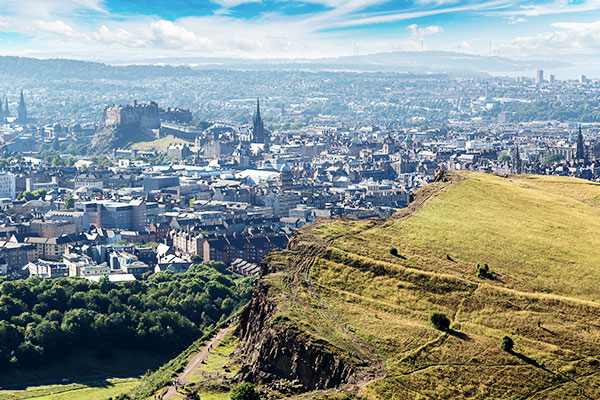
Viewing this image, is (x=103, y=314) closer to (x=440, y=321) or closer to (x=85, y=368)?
(x=85, y=368)

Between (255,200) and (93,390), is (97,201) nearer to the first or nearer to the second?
(255,200)

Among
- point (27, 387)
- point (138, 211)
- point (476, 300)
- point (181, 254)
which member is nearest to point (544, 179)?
point (476, 300)

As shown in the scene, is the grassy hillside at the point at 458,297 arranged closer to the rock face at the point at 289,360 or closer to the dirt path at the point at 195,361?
the rock face at the point at 289,360

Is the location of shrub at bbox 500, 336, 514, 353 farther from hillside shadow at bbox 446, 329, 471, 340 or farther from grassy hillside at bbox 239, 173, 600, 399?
hillside shadow at bbox 446, 329, 471, 340

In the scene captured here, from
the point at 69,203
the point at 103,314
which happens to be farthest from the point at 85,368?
the point at 69,203

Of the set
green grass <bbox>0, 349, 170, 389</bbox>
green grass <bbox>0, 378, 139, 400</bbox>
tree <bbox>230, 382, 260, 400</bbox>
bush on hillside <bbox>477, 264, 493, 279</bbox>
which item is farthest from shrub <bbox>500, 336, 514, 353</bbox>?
green grass <bbox>0, 349, 170, 389</bbox>

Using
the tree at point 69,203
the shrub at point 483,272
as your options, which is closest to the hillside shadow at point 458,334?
the shrub at point 483,272

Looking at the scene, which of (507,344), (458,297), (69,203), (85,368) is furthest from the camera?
(69,203)
